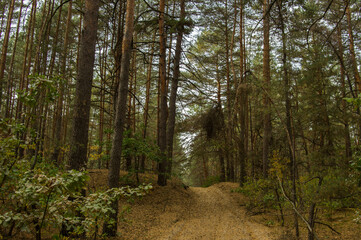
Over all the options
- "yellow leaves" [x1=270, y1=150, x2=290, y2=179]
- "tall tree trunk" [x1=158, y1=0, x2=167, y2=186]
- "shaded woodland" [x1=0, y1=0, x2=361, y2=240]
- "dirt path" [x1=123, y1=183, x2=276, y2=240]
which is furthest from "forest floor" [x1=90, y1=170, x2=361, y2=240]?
"yellow leaves" [x1=270, y1=150, x2=290, y2=179]

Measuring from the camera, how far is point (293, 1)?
673cm

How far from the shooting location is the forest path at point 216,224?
5895 millimetres

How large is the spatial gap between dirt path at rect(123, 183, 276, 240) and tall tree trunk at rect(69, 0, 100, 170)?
241 cm

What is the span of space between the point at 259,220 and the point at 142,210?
406 cm

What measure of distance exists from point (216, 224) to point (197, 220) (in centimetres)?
75

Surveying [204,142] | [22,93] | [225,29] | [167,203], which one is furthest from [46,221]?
[225,29]

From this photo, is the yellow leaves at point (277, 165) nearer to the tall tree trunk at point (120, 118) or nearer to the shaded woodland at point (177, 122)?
the shaded woodland at point (177, 122)

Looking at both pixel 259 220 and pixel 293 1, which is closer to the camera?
pixel 293 1

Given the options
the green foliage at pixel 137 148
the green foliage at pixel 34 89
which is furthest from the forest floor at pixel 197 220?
the green foliage at pixel 34 89

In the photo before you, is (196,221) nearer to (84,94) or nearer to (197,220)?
(197,220)

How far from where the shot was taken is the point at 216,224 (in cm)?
706

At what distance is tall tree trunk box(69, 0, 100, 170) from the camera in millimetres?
4543

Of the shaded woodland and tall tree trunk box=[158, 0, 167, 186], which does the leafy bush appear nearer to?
the shaded woodland

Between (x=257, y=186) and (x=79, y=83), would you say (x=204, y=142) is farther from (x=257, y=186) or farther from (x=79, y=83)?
(x=79, y=83)
